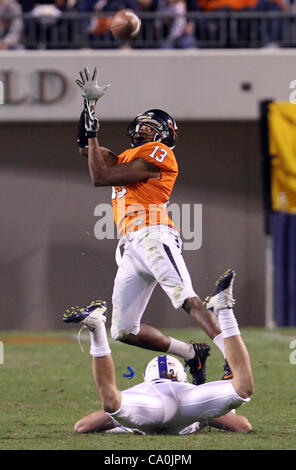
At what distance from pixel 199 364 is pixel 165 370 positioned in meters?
0.64

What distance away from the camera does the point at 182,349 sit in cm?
707

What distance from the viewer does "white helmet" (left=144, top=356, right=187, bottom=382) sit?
6.24 m

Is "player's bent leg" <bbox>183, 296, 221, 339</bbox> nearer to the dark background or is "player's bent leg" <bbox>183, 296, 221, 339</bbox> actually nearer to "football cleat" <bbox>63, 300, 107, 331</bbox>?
"football cleat" <bbox>63, 300, 107, 331</bbox>

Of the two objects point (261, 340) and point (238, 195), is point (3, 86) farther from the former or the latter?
point (261, 340)

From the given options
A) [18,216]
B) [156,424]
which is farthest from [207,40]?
[156,424]

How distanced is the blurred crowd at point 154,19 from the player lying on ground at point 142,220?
8.17 metres

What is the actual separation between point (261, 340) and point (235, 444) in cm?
658

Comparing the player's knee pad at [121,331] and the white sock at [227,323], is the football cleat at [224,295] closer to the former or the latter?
the white sock at [227,323]

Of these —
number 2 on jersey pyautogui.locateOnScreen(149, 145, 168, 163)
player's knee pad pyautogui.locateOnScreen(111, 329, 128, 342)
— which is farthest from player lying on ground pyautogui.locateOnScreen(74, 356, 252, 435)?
number 2 on jersey pyautogui.locateOnScreen(149, 145, 168, 163)

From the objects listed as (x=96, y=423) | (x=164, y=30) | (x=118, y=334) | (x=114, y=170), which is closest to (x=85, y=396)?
(x=118, y=334)

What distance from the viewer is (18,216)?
15344 mm

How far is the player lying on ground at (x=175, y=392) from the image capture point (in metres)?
5.76

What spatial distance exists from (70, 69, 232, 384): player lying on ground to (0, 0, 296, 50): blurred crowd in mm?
8173

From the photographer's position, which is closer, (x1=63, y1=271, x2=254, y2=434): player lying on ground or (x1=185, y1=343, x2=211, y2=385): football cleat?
(x1=63, y1=271, x2=254, y2=434): player lying on ground
